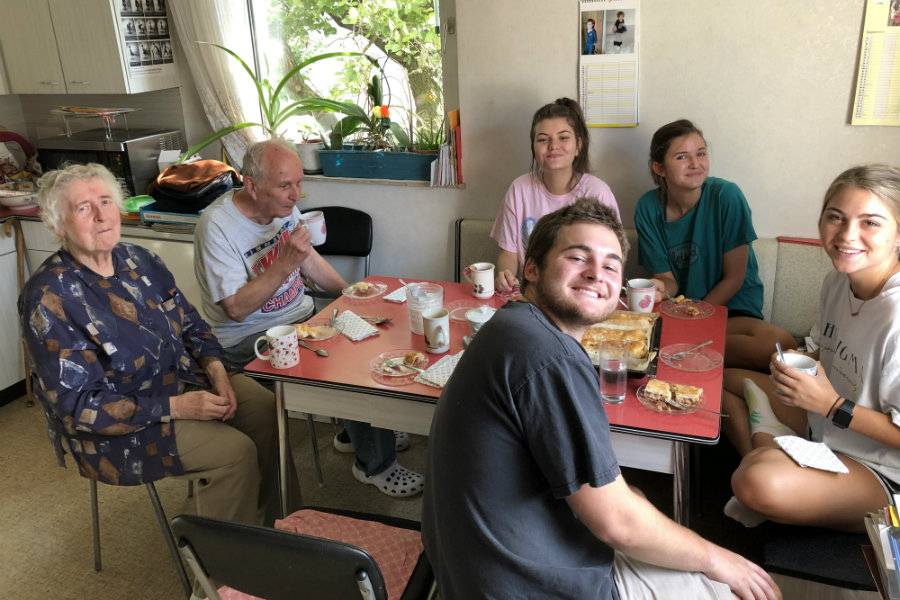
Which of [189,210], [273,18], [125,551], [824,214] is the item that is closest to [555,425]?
[824,214]

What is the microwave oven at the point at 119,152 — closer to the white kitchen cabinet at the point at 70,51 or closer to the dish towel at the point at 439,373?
the white kitchen cabinet at the point at 70,51

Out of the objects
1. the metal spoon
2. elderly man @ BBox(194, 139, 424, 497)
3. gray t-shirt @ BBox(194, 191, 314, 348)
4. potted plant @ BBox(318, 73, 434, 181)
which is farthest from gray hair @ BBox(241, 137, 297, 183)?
potted plant @ BBox(318, 73, 434, 181)

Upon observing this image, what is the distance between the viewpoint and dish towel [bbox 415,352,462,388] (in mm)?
1816

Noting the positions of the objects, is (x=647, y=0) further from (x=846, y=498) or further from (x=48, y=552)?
(x=48, y=552)

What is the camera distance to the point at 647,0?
2.64 m

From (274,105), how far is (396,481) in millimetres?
1948

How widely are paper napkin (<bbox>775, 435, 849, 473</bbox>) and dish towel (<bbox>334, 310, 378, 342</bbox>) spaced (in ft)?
3.74

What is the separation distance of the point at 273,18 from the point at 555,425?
10.1ft

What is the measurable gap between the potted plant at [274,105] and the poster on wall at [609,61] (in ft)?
3.70

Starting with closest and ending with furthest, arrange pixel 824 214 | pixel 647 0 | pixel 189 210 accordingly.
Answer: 1. pixel 824 214
2. pixel 647 0
3. pixel 189 210

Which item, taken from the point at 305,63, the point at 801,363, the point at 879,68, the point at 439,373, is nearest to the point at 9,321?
the point at 305,63

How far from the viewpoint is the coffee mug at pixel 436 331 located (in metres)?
1.95

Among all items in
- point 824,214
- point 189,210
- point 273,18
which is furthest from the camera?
point 273,18

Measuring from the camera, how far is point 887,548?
1.29m
